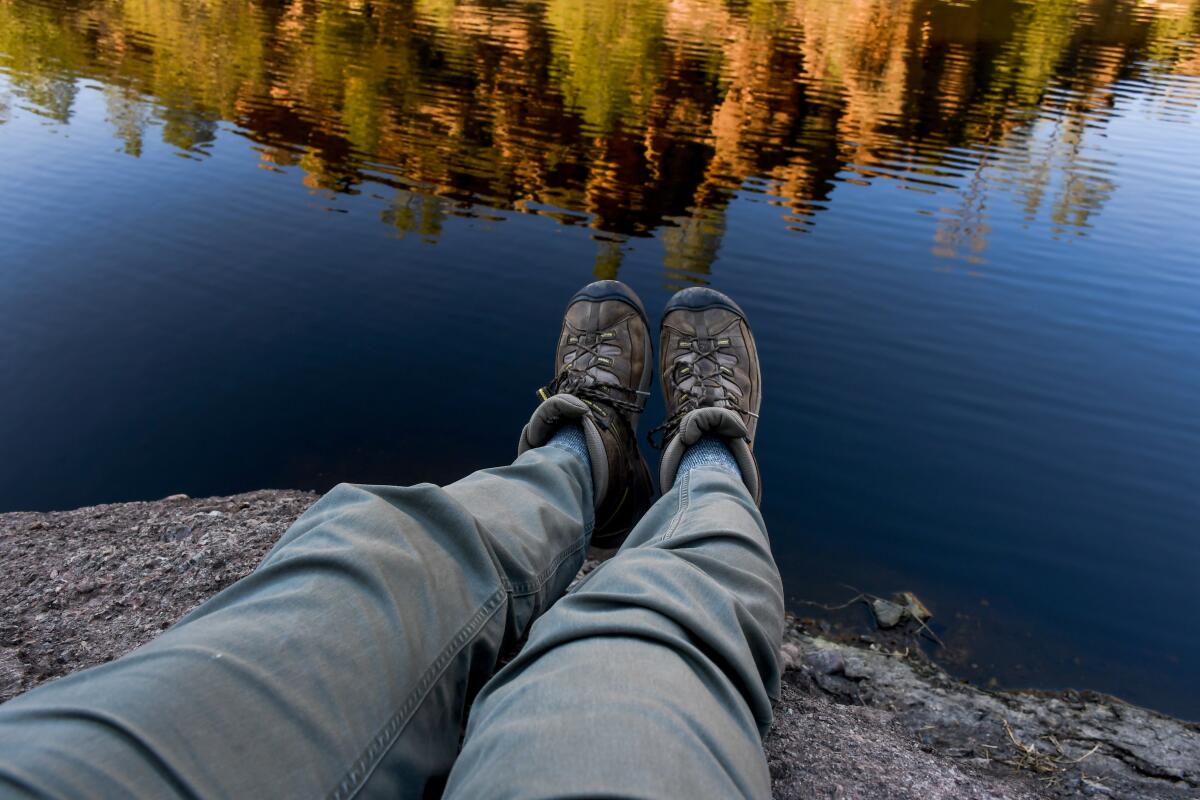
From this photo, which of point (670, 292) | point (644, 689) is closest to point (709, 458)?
point (644, 689)

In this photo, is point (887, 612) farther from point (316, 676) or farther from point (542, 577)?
point (316, 676)

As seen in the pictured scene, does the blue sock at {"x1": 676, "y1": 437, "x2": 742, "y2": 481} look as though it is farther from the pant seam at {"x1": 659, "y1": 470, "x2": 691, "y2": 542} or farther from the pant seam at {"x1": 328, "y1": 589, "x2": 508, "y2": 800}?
the pant seam at {"x1": 328, "y1": 589, "x2": 508, "y2": 800}

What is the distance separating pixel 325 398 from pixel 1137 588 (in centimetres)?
341

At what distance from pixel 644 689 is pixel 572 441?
1.44 metres

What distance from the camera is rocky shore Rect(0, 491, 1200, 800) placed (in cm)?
166

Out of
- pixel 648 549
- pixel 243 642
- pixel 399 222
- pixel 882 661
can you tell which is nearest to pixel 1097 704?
pixel 882 661

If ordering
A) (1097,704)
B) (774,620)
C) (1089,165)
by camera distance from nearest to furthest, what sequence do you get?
(774,620) → (1097,704) → (1089,165)

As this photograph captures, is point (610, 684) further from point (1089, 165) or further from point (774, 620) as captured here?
point (1089, 165)

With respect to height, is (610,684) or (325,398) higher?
(610,684)

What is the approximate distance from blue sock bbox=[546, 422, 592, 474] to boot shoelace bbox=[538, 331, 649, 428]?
267 mm

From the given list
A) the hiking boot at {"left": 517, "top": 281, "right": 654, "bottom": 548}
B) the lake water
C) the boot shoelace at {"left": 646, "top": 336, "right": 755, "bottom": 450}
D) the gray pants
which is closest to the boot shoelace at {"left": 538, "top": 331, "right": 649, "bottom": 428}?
the hiking boot at {"left": 517, "top": 281, "right": 654, "bottom": 548}

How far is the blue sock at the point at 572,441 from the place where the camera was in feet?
7.84

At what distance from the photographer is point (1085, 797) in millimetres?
1673

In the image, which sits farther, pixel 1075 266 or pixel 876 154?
pixel 876 154
